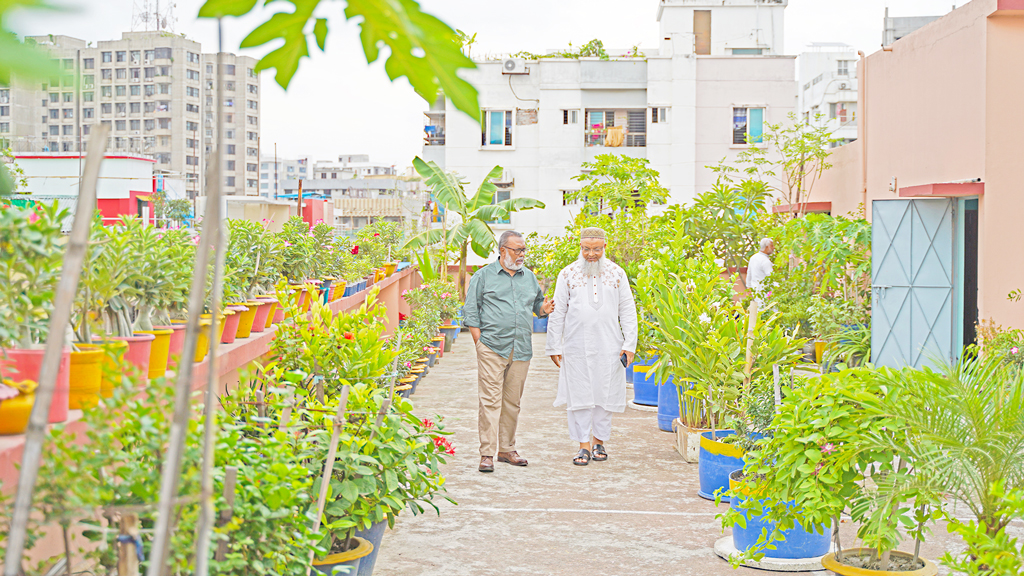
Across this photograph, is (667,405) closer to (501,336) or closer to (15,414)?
(501,336)

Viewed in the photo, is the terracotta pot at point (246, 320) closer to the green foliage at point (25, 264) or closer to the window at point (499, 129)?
the green foliage at point (25, 264)

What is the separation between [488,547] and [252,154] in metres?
105

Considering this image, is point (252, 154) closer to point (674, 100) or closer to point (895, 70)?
point (674, 100)

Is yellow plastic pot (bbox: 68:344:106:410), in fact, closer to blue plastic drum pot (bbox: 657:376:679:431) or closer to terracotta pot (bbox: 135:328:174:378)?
terracotta pot (bbox: 135:328:174:378)

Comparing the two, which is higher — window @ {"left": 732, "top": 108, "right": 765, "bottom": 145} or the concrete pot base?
window @ {"left": 732, "top": 108, "right": 765, "bottom": 145}

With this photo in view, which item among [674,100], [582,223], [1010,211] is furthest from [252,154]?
[1010,211]

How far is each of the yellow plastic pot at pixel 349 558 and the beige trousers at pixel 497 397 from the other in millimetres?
2772

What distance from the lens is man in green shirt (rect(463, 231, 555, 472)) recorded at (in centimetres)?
693

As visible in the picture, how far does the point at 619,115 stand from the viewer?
28.0m

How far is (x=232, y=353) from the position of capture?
515cm

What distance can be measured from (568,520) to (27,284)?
372 centimetres

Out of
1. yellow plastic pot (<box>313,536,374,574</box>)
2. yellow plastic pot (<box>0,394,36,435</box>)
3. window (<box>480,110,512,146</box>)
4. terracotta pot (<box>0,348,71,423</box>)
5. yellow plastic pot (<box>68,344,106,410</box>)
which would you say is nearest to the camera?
yellow plastic pot (<box>0,394,36,435</box>)

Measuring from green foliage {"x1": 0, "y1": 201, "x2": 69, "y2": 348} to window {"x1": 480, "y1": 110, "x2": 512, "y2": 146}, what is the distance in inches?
998

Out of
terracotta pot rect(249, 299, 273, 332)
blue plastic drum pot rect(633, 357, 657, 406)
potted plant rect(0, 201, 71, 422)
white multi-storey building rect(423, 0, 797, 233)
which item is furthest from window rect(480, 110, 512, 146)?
potted plant rect(0, 201, 71, 422)
